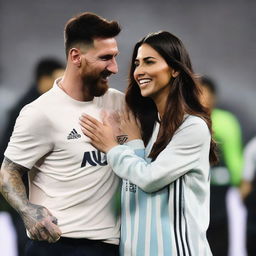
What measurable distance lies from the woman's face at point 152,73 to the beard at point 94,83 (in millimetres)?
131

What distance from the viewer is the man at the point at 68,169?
2.93 m

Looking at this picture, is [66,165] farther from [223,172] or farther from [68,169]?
[223,172]

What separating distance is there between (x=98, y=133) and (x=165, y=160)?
0.26m

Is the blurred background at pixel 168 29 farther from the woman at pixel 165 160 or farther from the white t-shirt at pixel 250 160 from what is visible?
the woman at pixel 165 160

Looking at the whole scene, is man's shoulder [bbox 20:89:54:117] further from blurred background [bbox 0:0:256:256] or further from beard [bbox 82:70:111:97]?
blurred background [bbox 0:0:256:256]

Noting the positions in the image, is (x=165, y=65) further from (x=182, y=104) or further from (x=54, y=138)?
(x=54, y=138)

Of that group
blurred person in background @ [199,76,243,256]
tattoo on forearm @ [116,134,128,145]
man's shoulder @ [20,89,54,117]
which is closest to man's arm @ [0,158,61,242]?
man's shoulder @ [20,89,54,117]

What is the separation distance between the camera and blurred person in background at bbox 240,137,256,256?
19.4 ft

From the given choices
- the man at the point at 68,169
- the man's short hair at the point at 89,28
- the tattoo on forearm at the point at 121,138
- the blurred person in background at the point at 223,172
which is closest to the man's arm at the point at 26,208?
the man at the point at 68,169

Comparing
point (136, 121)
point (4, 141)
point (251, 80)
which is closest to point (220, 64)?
point (251, 80)

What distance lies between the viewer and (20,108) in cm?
570

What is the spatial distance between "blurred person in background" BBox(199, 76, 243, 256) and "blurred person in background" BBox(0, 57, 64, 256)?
1.07m

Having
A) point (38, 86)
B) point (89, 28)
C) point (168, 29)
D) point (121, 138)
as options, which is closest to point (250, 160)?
point (168, 29)

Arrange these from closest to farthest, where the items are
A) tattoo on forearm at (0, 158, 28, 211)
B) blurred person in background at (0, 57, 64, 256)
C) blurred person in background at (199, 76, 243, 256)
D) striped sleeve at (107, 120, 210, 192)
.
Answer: striped sleeve at (107, 120, 210, 192), tattoo on forearm at (0, 158, 28, 211), blurred person in background at (0, 57, 64, 256), blurred person in background at (199, 76, 243, 256)
